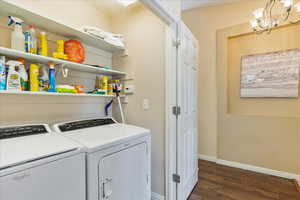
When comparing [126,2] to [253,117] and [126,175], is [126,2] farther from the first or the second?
[253,117]

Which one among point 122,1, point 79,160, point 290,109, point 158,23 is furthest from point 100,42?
point 290,109

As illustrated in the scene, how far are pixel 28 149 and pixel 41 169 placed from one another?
17 centimetres

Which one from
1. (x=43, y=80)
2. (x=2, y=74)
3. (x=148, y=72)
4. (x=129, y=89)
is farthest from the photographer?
(x=129, y=89)

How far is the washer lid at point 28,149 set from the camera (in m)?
0.72

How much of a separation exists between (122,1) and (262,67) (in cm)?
247

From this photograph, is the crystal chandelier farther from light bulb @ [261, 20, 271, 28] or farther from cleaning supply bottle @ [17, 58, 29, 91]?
cleaning supply bottle @ [17, 58, 29, 91]

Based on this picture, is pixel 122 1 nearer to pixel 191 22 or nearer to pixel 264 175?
pixel 191 22

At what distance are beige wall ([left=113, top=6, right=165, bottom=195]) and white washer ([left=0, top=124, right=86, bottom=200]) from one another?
960mm

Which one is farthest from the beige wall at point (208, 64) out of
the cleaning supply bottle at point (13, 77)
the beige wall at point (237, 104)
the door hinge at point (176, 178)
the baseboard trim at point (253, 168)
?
the cleaning supply bottle at point (13, 77)

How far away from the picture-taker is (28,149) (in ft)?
2.80

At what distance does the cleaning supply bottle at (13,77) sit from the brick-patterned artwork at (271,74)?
10.4ft

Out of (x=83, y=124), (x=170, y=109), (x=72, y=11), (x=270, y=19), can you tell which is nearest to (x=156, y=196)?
(x=170, y=109)

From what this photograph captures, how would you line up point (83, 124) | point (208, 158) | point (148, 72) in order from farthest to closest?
point (208, 158) → point (148, 72) → point (83, 124)

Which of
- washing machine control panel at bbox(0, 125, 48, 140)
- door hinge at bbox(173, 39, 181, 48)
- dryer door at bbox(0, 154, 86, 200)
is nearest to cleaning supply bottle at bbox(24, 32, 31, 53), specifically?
washing machine control panel at bbox(0, 125, 48, 140)
